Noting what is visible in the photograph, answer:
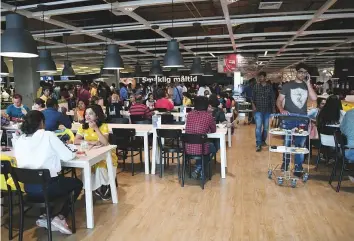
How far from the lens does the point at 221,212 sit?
4.03 metres

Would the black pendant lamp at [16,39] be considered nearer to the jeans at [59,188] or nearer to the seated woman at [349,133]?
the jeans at [59,188]

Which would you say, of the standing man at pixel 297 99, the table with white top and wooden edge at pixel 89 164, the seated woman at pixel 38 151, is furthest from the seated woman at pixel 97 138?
the standing man at pixel 297 99

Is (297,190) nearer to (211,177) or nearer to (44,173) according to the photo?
(211,177)

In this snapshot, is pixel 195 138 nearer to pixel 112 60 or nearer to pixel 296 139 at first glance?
pixel 296 139

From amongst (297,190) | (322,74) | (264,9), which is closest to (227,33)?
(264,9)

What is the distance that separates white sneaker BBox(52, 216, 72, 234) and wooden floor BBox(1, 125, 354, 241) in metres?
0.06

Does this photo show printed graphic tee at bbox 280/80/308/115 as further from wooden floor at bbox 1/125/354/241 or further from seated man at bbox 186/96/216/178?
seated man at bbox 186/96/216/178

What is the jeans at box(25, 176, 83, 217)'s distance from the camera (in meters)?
3.18

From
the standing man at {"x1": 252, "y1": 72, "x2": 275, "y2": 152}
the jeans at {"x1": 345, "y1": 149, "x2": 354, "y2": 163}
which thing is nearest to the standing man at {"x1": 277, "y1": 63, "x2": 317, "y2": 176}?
the jeans at {"x1": 345, "y1": 149, "x2": 354, "y2": 163}

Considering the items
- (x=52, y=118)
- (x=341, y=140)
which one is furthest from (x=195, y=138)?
(x=52, y=118)

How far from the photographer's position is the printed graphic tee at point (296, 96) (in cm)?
525

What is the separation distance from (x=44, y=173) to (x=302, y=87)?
164 inches

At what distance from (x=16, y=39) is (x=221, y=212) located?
3.23m

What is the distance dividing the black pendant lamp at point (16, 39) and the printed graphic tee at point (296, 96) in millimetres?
3913
